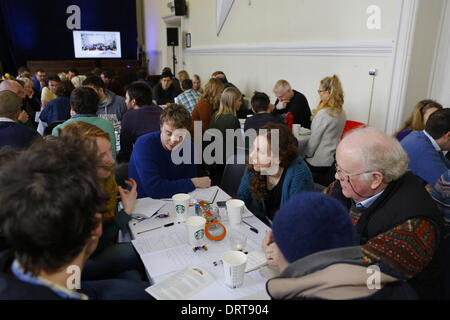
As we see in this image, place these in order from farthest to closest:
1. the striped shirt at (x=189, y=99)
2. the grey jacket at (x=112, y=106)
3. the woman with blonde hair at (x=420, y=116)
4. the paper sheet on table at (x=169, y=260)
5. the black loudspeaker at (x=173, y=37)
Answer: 1. the black loudspeaker at (x=173, y=37)
2. the striped shirt at (x=189, y=99)
3. the grey jacket at (x=112, y=106)
4. the woman with blonde hair at (x=420, y=116)
5. the paper sheet on table at (x=169, y=260)

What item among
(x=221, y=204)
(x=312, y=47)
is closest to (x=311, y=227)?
(x=221, y=204)

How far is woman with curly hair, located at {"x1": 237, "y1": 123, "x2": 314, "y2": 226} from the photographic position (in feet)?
6.90

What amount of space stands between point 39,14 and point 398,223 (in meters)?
13.3

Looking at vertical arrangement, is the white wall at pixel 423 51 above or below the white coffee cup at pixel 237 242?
above

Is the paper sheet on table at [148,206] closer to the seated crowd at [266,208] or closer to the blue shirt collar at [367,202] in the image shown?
the seated crowd at [266,208]

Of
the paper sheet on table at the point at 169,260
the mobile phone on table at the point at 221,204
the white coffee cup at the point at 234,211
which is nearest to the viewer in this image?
the paper sheet on table at the point at 169,260

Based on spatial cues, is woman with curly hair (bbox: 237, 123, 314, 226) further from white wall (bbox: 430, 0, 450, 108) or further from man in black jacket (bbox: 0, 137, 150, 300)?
white wall (bbox: 430, 0, 450, 108)

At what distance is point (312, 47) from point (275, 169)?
11.5ft

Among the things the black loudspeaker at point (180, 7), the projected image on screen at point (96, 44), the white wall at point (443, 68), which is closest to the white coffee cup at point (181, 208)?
the white wall at point (443, 68)

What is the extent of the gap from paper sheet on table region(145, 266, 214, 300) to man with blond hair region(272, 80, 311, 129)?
11.8 feet

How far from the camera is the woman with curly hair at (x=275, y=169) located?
210cm

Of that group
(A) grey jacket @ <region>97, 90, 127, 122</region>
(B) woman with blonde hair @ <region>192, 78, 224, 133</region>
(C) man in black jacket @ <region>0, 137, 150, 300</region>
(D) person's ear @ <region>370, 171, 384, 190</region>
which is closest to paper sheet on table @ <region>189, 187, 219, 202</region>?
(D) person's ear @ <region>370, 171, 384, 190</region>

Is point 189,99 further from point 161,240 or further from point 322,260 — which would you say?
point 322,260

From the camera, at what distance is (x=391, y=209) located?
1.39 meters
